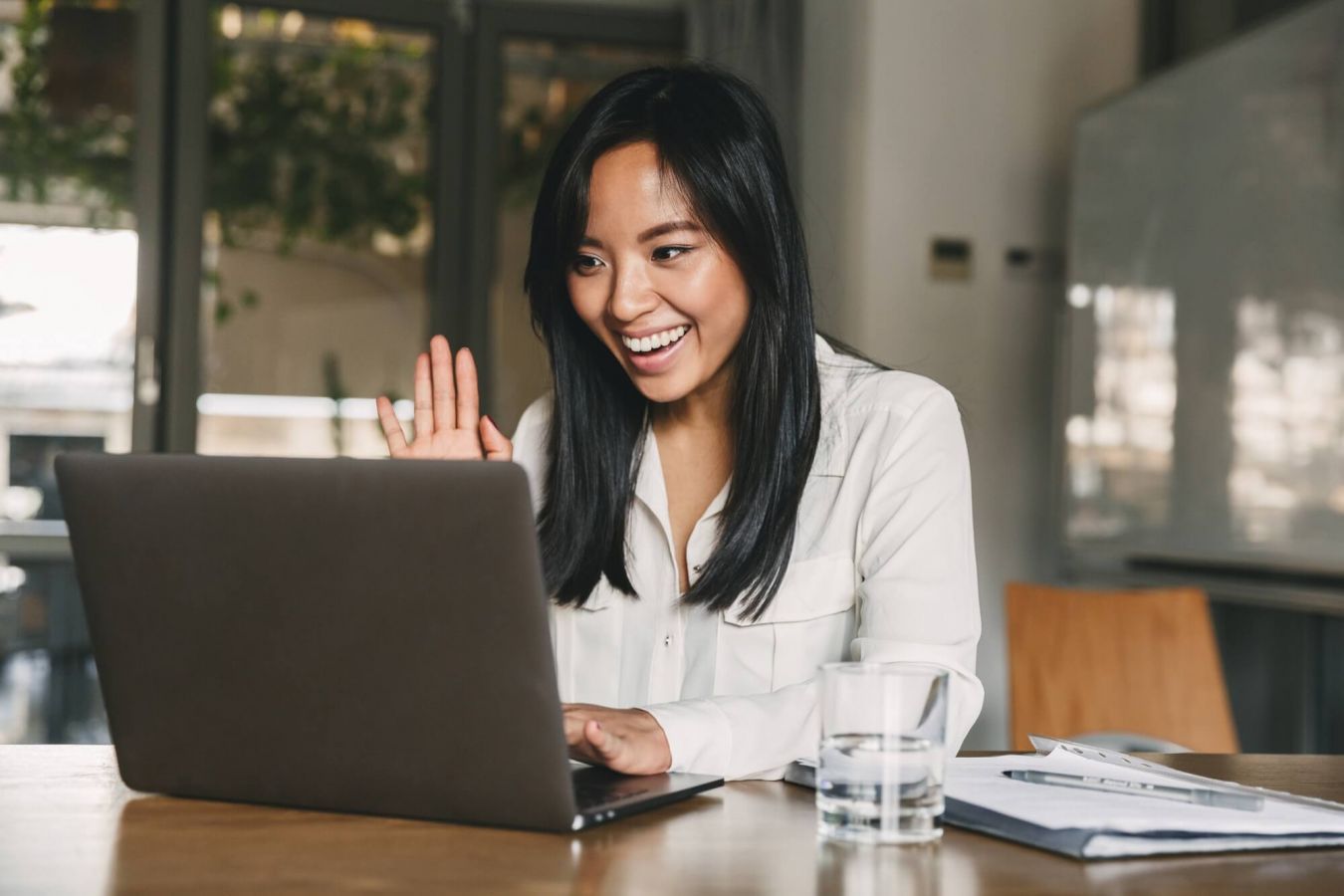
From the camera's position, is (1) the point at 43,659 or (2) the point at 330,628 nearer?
(2) the point at 330,628

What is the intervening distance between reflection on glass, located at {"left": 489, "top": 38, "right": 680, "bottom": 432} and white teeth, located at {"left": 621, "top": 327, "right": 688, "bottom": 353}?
111 inches

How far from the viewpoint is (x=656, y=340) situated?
1426 millimetres

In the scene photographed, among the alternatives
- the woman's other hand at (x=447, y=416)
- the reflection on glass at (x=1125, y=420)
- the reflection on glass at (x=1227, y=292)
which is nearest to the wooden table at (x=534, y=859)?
the woman's other hand at (x=447, y=416)

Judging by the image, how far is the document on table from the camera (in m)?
0.78

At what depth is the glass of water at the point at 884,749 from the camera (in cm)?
78

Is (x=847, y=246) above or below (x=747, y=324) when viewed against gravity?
above

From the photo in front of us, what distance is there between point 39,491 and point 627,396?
9.29ft

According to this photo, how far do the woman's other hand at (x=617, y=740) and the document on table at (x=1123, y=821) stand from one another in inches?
7.8

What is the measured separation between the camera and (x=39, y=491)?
12.7ft

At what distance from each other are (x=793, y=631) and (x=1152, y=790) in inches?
22.2

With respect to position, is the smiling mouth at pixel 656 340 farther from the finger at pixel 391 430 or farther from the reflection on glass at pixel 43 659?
the reflection on glass at pixel 43 659

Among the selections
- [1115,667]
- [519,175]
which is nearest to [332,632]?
[1115,667]

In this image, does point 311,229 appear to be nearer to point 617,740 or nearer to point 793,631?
point 793,631

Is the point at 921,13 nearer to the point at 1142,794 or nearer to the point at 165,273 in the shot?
the point at 165,273
